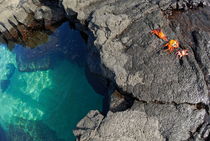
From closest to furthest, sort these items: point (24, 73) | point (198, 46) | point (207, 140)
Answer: point (207, 140) < point (198, 46) < point (24, 73)

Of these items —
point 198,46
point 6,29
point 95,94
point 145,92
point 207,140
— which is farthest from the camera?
point 6,29

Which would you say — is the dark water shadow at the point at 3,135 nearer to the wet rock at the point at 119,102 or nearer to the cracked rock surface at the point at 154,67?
the cracked rock surface at the point at 154,67

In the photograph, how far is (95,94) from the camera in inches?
404

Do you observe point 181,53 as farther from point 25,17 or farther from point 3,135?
point 25,17

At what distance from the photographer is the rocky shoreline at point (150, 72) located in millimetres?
6441

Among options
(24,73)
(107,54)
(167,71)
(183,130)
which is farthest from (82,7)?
(183,130)

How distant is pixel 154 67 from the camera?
7336 mm

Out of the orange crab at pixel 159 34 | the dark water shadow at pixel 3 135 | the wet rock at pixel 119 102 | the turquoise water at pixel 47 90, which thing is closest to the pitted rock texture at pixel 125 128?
the wet rock at pixel 119 102

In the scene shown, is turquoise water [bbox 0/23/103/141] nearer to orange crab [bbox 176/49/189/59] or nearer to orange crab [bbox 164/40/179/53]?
orange crab [bbox 164/40/179/53]

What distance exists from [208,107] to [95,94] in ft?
16.7

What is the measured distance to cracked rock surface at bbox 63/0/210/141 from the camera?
6453mm

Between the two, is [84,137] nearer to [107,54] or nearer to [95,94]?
[107,54]

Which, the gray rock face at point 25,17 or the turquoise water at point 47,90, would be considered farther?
the gray rock face at point 25,17

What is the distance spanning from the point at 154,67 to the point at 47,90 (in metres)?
5.91
